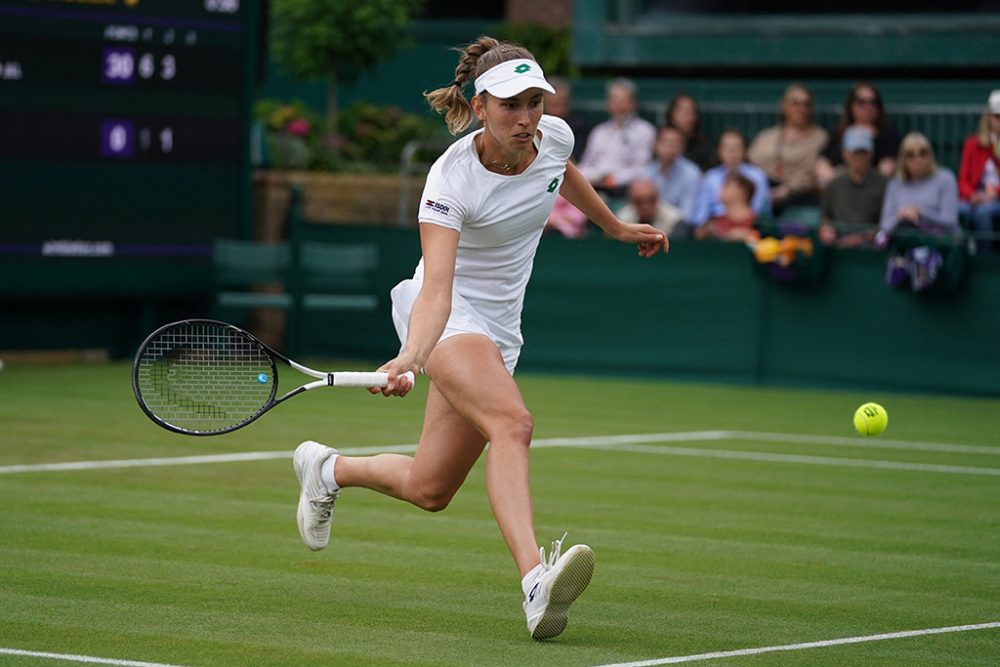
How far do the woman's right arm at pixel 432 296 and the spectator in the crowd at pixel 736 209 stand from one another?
10.1 meters

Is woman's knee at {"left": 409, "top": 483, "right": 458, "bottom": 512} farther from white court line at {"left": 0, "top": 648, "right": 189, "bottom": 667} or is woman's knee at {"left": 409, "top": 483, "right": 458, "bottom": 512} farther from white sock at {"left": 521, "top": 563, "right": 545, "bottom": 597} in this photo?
white court line at {"left": 0, "top": 648, "right": 189, "bottom": 667}

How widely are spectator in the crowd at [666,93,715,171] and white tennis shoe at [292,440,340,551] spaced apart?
10.5 metres

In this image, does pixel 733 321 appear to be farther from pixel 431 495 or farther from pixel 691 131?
pixel 431 495

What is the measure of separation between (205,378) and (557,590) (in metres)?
1.51

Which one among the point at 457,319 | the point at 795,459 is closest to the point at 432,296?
the point at 457,319

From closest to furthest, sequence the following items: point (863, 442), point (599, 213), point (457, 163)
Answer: point (457, 163)
point (599, 213)
point (863, 442)

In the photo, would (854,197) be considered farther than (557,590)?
Yes

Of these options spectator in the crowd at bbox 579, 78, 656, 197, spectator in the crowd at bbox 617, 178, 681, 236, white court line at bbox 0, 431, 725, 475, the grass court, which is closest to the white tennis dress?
the grass court

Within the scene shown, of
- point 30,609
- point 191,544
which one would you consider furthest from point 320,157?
point 30,609

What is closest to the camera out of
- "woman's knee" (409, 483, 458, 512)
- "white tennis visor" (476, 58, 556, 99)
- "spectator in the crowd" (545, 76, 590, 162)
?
"white tennis visor" (476, 58, 556, 99)

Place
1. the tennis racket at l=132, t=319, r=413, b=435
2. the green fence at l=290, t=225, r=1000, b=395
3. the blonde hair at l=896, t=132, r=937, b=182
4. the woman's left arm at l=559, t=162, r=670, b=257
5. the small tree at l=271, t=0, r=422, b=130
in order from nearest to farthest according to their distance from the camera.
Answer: the tennis racket at l=132, t=319, r=413, b=435 < the woman's left arm at l=559, t=162, r=670, b=257 < the blonde hair at l=896, t=132, r=937, b=182 < the green fence at l=290, t=225, r=1000, b=395 < the small tree at l=271, t=0, r=422, b=130

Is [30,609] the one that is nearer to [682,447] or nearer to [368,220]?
[682,447]

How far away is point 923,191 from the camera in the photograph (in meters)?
15.3

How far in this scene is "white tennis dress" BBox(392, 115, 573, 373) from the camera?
6.40m
